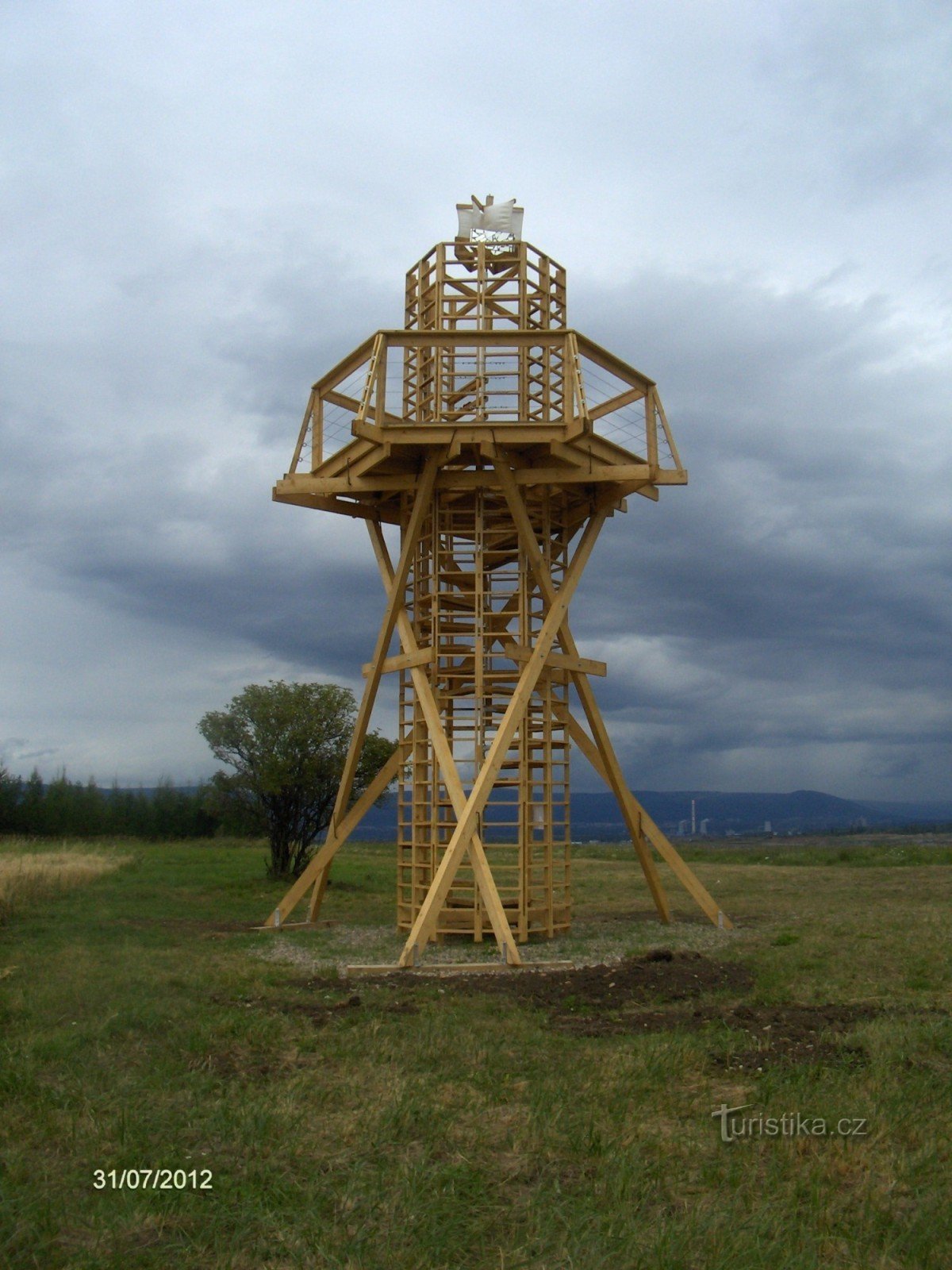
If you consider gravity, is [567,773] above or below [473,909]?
above

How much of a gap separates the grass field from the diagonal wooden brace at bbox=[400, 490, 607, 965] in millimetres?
1017

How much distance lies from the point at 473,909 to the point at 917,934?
530 centimetres

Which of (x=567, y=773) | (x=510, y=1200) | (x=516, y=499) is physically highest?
(x=516, y=499)

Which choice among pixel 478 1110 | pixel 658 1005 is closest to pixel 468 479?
pixel 658 1005

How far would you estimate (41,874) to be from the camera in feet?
59.2

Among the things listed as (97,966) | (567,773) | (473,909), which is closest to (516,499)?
(567,773)

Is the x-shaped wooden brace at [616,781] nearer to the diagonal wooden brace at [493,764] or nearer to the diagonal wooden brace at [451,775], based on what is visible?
the diagonal wooden brace at [493,764]

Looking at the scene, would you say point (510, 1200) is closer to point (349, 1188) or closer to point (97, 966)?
point (349, 1188)

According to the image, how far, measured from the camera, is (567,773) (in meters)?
14.3

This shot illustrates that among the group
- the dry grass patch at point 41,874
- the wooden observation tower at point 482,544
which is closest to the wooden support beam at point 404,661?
the wooden observation tower at point 482,544

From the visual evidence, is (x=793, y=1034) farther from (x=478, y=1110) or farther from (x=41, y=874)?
(x=41, y=874)
